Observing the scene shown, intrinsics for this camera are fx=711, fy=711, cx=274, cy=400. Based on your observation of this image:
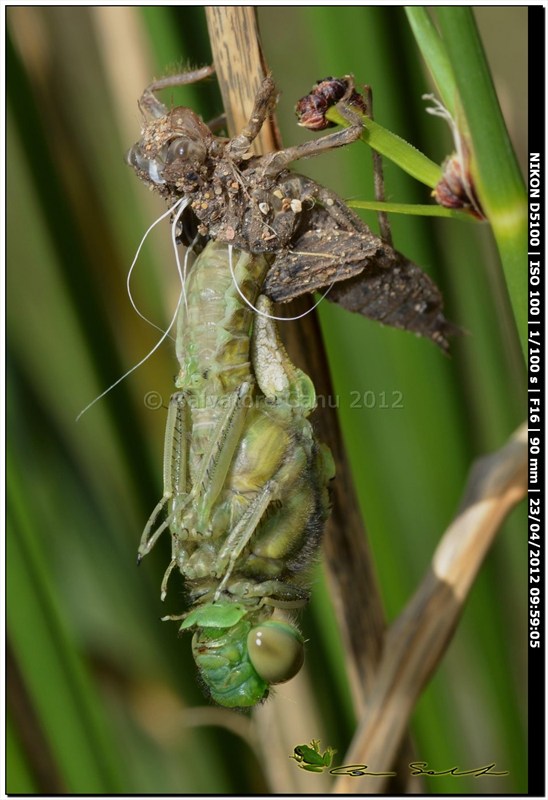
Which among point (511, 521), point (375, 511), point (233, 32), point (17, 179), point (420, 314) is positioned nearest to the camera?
point (233, 32)

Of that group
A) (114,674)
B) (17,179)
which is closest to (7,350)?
(17,179)

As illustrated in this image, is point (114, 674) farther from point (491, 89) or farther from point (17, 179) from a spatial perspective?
point (491, 89)

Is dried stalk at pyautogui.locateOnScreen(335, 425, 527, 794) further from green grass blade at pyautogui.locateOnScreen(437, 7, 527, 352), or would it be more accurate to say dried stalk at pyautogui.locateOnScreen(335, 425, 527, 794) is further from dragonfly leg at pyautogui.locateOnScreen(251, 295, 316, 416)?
green grass blade at pyautogui.locateOnScreen(437, 7, 527, 352)

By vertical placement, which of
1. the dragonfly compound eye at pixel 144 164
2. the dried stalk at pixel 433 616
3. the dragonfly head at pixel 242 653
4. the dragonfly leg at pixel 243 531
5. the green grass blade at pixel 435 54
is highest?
the green grass blade at pixel 435 54

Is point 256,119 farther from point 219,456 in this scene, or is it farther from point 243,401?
point 219,456

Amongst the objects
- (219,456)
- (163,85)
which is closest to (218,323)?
(219,456)

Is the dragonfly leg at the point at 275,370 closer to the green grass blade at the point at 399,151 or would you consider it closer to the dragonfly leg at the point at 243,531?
the dragonfly leg at the point at 243,531

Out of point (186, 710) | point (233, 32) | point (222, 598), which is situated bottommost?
point (186, 710)

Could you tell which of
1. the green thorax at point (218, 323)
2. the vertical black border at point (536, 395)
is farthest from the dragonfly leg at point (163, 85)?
the vertical black border at point (536, 395)
